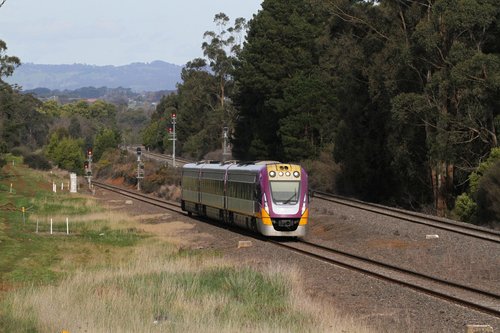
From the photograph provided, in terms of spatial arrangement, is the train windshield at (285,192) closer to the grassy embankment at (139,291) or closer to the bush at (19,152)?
the grassy embankment at (139,291)

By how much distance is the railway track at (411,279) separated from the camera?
16938mm

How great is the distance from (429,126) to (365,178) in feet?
38.3

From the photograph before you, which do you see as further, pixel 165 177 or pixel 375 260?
pixel 165 177

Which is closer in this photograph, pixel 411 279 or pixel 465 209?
pixel 411 279

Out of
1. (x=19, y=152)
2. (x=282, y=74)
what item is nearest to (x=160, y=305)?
(x=282, y=74)

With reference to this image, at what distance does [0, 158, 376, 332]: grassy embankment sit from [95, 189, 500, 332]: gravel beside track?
994 mm

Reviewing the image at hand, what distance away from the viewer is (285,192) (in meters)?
30.7

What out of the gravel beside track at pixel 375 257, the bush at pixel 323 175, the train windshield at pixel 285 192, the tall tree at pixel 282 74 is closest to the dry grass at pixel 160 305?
the gravel beside track at pixel 375 257

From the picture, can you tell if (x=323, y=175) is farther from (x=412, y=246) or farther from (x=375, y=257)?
(x=375, y=257)

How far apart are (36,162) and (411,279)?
4563 inches

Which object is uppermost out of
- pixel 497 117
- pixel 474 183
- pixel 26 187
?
pixel 497 117

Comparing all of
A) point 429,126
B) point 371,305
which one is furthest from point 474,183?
point 371,305

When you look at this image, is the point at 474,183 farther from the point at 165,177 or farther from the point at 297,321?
the point at 165,177

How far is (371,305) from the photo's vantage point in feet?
55.6
